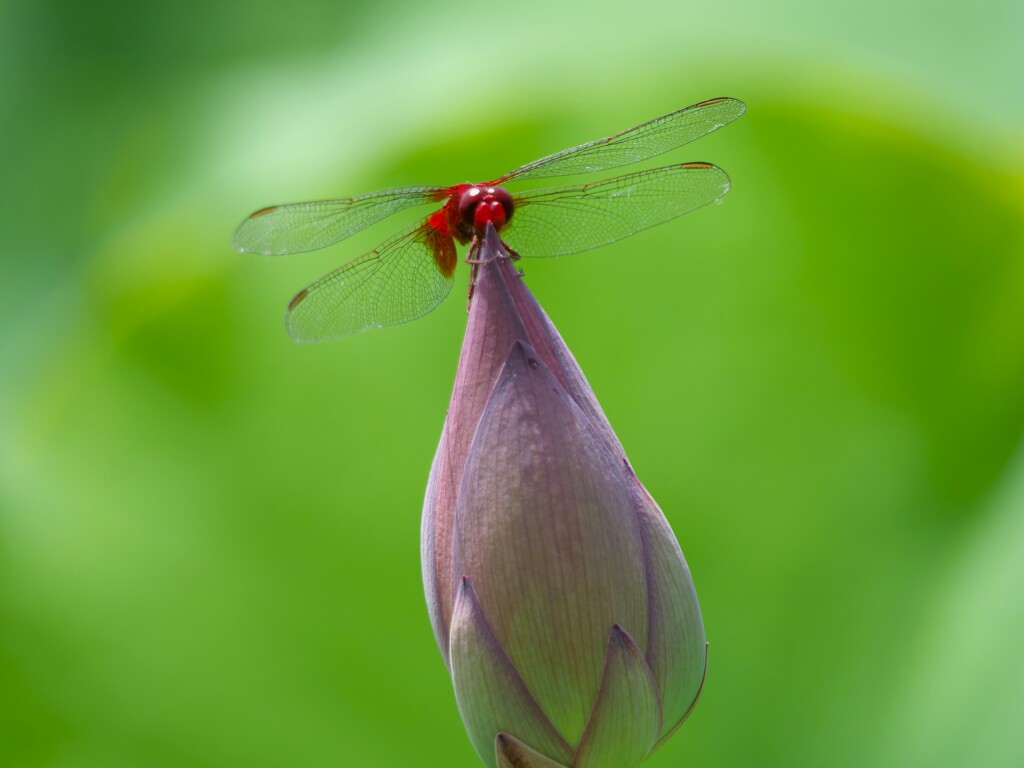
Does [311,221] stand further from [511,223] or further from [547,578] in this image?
[547,578]

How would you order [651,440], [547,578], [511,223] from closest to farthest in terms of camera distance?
[547,578], [511,223], [651,440]

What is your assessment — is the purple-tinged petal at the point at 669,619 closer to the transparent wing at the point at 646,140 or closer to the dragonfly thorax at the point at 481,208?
the dragonfly thorax at the point at 481,208

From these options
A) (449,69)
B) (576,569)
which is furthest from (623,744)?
(449,69)

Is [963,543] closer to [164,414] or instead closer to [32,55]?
[164,414]

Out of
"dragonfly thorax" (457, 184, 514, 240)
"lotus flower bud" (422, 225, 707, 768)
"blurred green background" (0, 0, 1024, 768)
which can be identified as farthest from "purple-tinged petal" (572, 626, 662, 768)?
"blurred green background" (0, 0, 1024, 768)

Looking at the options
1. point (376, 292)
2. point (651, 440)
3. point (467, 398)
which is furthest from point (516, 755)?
point (651, 440)

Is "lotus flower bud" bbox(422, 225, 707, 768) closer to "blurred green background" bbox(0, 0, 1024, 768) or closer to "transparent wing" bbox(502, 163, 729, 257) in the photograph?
"transparent wing" bbox(502, 163, 729, 257)
